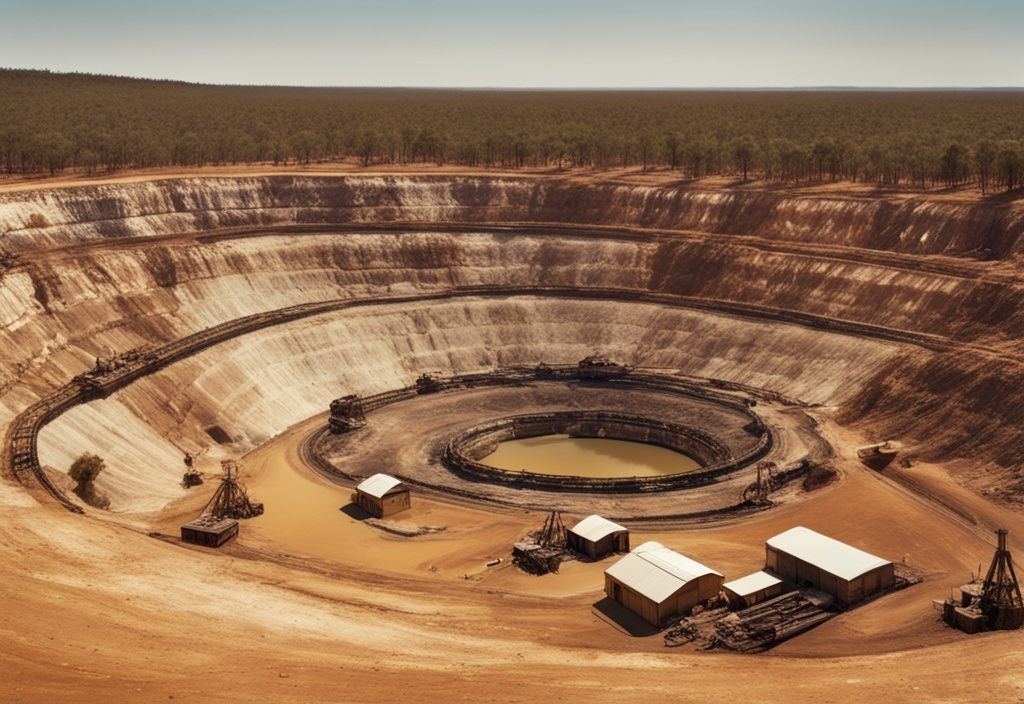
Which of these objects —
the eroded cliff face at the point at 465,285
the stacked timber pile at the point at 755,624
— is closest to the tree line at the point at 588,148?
the eroded cliff face at the point at 465,285

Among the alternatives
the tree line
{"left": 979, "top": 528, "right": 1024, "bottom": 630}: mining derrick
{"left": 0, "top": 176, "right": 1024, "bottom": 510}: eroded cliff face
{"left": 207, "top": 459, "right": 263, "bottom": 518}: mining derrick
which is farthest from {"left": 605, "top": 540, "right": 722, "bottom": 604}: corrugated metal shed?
the tree line

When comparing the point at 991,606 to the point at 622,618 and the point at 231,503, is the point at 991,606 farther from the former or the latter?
the point at 231,503

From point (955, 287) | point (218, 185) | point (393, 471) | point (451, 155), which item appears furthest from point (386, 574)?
point (451, 155)

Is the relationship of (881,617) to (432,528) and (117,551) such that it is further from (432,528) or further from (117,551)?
(117,551)

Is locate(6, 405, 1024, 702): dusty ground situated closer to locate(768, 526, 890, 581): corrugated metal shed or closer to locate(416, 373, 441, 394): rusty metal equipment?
locate(768, 526, 890, 581): corrugated metal shed

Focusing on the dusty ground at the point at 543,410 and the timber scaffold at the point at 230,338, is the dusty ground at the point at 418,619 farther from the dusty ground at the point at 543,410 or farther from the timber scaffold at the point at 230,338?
the timber scaffold at the point at 230,338

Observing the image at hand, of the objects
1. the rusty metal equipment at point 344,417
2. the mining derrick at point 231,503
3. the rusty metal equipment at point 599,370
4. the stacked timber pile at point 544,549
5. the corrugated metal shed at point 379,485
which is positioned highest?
the rusty metal equipment at point 599,370
